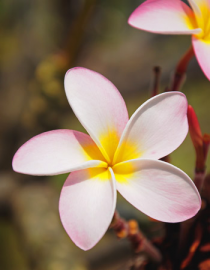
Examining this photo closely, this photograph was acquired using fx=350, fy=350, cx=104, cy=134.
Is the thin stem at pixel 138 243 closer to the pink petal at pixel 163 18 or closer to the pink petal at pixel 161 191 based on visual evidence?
the pink petal at pixel 161 191

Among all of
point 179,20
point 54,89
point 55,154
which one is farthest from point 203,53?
point 54,89

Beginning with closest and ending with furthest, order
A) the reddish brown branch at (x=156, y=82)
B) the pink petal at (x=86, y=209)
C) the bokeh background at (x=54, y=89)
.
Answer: the pink petal at (x=86, y=209) → the reddish brown branch at (x=156, y=82) → the bokeh background at (x=54, y=89)

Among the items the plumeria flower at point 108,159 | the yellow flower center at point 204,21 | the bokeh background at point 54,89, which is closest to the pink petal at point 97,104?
the plumeria flower at point 108,159

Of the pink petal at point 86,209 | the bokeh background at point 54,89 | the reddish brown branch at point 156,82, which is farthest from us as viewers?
the bokeh background at point 54,89

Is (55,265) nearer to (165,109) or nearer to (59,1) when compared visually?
(165,109)

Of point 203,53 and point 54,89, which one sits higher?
point 203,53

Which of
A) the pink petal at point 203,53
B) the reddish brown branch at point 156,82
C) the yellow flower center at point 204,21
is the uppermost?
the yellow flower center at point 204,21

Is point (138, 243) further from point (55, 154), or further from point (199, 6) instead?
point (199, 6)

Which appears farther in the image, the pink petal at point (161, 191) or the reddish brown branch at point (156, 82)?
the reddish brown branch at point (156, 82)
